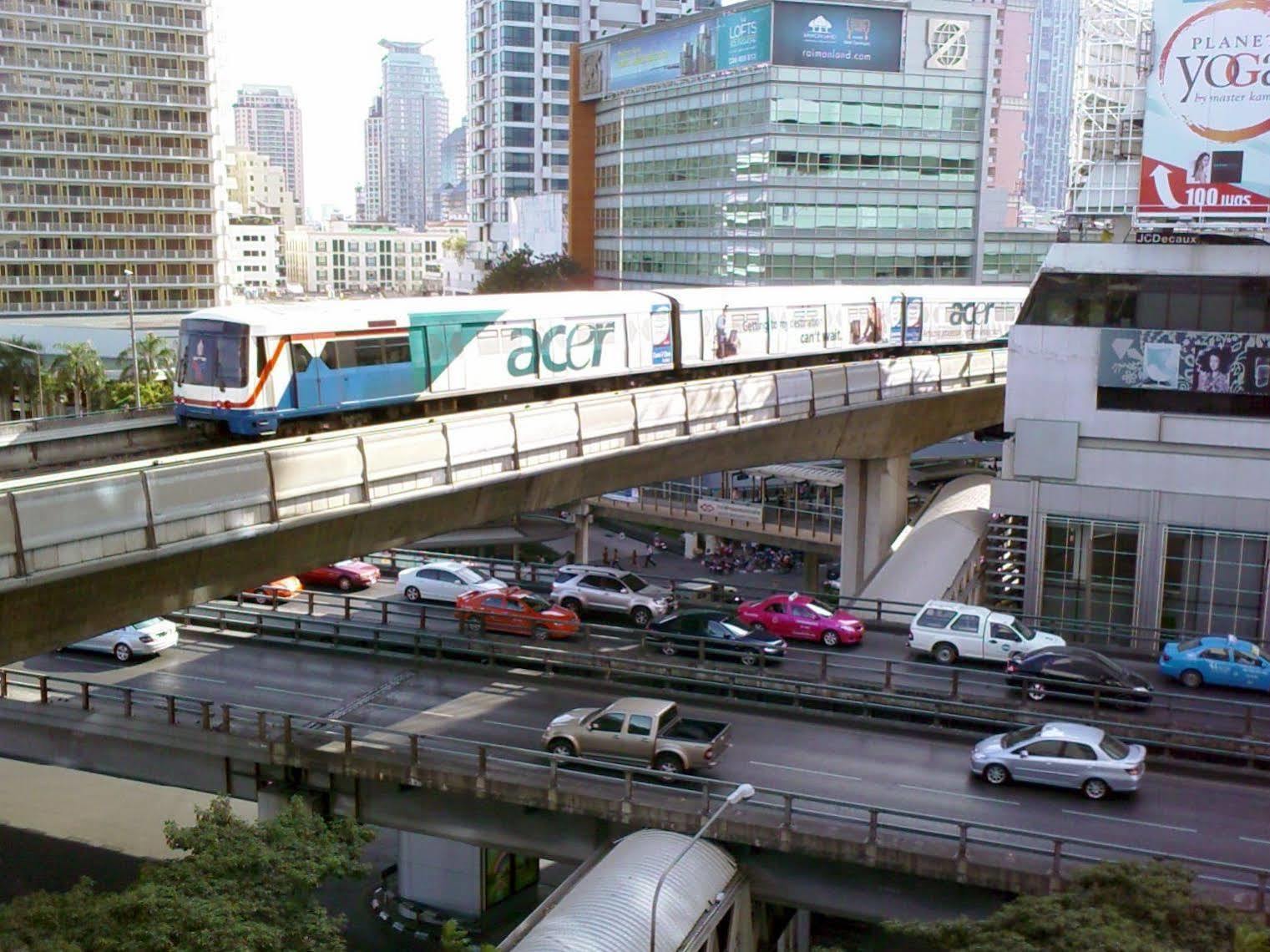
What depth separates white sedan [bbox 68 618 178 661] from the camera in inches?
1188

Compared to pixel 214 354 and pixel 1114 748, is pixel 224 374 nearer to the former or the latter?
pixel 214 354

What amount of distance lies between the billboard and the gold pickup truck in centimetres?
5405

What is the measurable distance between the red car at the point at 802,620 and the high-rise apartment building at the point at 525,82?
90.7 m

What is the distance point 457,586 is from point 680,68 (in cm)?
5281

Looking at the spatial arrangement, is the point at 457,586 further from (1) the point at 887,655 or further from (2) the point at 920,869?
(2) the point at 920,869

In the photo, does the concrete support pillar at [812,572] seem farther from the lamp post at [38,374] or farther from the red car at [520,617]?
the lamp post at [38,374]

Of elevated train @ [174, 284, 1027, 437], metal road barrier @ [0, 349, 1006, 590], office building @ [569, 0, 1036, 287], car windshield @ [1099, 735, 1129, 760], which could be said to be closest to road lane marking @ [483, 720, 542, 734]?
metal road barrier @ [0, 349, 1006, 590]

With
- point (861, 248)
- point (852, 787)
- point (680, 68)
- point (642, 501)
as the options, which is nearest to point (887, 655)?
point (852, 787)

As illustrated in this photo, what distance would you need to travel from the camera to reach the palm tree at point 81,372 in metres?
62.6

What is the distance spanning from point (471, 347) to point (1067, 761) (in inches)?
603

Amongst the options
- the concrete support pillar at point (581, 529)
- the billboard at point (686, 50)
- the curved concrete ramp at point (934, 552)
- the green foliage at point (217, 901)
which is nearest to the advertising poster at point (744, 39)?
the billboard at point (686, 50)

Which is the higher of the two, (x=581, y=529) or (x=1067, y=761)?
(x=1067, y=761)

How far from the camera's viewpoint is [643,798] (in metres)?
21.8

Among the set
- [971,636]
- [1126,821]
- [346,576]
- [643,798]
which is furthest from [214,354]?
[1126,821]
